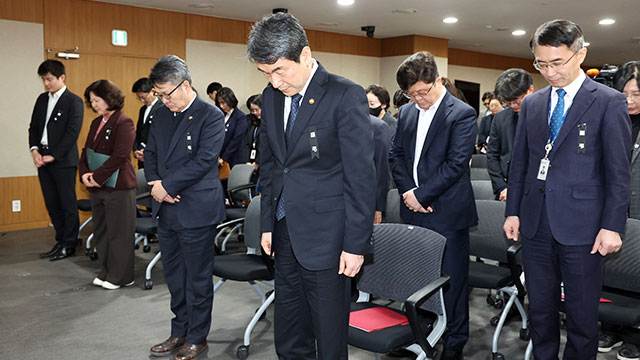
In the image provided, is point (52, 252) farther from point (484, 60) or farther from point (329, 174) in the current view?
point (484, 60)

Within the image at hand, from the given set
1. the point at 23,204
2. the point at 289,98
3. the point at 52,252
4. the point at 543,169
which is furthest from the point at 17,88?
the point at 543,169

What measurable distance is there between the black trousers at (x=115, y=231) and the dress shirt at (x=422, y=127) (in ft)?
8.51

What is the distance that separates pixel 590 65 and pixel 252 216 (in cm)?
1772

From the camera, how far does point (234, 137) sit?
22.6ft

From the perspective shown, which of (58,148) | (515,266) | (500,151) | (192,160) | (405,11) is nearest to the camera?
(515,266)

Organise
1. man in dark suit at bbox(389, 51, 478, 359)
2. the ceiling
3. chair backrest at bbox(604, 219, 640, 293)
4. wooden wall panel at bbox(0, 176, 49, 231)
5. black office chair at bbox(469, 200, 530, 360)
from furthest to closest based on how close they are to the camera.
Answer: the ceiling < wooden wall panel at bbox(0, 176, 49, 231) < black office chair at bbox(469, 200, 530, 360) < man in dark suit at bbox(389, 51, 478, 359) < chair backrest at bbox(604, 219, 640, 293)

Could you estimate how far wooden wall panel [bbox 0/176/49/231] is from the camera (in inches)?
290

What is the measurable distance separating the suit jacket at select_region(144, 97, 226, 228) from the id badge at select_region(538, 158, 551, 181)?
178cm

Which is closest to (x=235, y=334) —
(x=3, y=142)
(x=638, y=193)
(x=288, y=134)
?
(x=288, y=134)

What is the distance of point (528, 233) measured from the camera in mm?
2539

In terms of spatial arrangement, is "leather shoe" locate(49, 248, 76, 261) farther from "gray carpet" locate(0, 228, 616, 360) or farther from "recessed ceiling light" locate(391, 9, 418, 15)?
"recessed ceiling light" locate(391, 9, 418, 15)

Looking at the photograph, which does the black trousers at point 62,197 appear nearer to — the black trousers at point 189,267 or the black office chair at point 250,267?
the black office chair at point 250,267

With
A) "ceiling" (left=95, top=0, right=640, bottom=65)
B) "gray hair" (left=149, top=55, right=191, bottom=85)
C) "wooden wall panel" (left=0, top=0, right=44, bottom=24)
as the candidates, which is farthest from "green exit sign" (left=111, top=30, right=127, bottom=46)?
"gray hair" (left=149, top=55, right=191, bottom=85)

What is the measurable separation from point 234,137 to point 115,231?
101 inches
